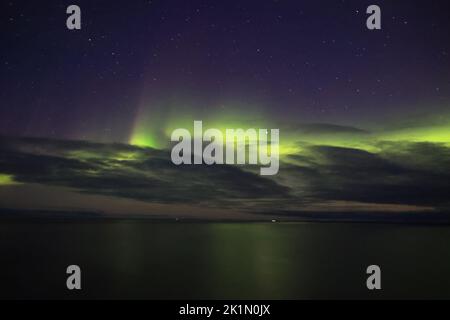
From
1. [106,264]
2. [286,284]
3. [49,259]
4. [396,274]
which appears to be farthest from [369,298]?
[49,259]

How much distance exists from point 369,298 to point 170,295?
13.1 ft

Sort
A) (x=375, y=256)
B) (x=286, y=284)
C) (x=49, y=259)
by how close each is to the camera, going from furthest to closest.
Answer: (x=375, y=256) → (x=49, y=259) → (x=286, y=284)

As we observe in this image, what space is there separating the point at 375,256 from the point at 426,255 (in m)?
2.05

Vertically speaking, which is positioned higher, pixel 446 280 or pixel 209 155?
pixel 209 155

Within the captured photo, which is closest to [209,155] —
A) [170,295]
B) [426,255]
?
[170,295]

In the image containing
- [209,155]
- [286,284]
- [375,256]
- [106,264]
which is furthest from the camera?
[375,256]

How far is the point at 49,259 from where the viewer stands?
46.5 ft
